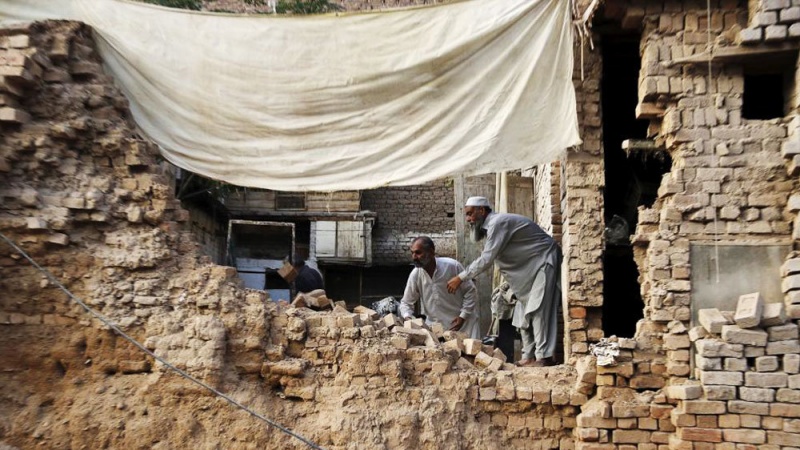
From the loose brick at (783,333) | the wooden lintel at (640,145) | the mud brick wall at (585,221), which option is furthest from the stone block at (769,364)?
the wooden lintel at (640,145)

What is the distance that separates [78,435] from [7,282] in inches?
47.4

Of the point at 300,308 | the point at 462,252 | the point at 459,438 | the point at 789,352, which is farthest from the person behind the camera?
the point at 462,252

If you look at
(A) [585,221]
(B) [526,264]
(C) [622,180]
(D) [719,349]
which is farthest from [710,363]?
(C) [622,180]

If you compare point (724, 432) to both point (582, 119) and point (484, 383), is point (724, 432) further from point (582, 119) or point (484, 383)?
point (582, 119)

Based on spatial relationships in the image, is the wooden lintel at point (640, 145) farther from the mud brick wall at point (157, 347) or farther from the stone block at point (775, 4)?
the mud brick wall at point (157, 347)

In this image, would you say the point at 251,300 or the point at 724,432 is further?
the point at 251,300

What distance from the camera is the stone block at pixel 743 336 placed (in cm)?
514

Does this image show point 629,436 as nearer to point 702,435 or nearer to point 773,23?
point 702,435

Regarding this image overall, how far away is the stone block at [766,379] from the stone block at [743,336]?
190 millimetres

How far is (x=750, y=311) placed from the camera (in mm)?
5160

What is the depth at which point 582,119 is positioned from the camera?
20.7 feet

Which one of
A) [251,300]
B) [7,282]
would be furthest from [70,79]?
[251,300]

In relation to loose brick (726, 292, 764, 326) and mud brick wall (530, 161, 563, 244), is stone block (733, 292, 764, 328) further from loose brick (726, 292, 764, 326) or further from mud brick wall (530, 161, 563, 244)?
mud brick wall (530, 161, 563, 244)

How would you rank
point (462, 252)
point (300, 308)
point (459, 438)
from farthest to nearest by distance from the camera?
1. point (462, 252)
2. point (300, 308)
3. point (459, 438)
